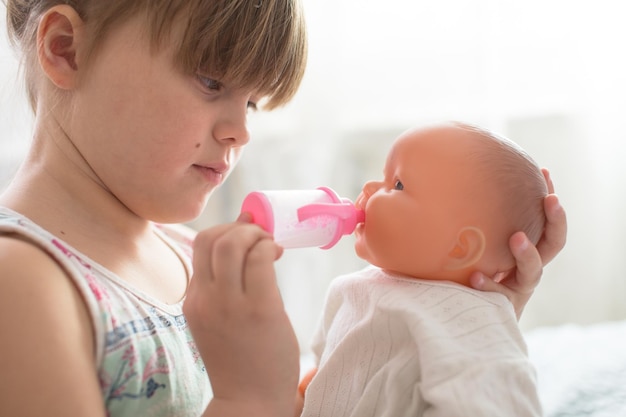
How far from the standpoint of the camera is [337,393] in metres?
0.92

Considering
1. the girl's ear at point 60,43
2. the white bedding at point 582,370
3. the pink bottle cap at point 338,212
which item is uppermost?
the girl's ear at point 60,43

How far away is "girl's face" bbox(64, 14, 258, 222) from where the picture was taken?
2.89 ft

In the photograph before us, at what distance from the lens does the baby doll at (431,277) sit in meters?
0.83

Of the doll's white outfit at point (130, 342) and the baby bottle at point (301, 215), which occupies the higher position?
the baby bottle at point (301, 215)

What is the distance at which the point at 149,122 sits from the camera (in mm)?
891

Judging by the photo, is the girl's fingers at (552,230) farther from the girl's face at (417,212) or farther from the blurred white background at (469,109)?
the blurred white background at (469,109)

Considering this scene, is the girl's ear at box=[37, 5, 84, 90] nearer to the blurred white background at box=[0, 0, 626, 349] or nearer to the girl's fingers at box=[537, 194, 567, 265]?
the girl's fingers at box=[537, 194, 567, 265]

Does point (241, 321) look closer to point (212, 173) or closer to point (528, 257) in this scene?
point (212, 173)

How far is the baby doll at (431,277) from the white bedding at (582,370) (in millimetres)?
260

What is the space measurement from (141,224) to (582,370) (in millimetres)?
794

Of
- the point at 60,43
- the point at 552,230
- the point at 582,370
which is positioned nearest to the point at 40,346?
the point at 60,43

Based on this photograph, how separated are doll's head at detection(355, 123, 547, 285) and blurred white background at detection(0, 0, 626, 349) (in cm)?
103

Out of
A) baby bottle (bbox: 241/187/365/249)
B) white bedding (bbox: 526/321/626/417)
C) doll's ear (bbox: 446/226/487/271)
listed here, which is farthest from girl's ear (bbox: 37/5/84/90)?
white bedding (bbox: 526/321/626/417)

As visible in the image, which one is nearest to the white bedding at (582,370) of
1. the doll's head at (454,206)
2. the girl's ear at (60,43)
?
the doll's head at (454,206)
